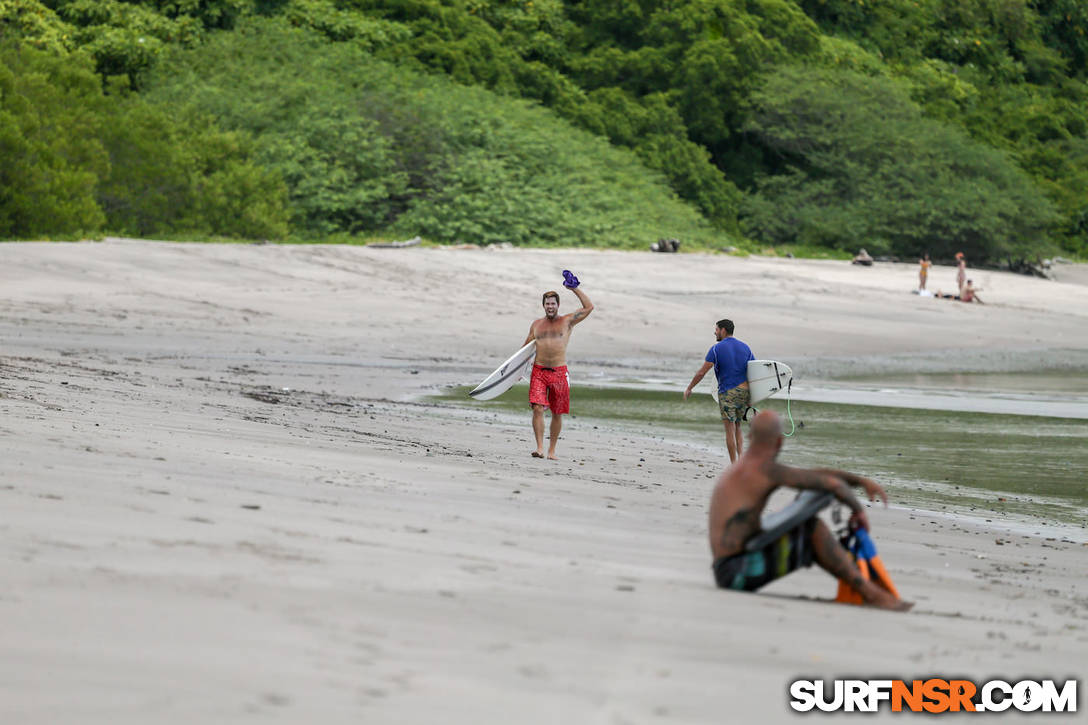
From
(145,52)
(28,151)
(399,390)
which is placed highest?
(145,52)

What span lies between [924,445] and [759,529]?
28.8 ft

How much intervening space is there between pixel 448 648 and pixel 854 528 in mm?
2166

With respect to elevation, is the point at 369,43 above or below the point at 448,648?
above

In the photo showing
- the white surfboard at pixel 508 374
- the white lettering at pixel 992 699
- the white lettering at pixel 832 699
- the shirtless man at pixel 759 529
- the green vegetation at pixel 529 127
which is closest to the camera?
the white lettering at pixel 832 699

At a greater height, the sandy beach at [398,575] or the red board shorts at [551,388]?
the red board shorts at [551,388]

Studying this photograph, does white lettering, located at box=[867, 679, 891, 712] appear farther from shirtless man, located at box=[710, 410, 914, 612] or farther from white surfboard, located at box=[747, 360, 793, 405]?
white surfboard, located at box=[747, 360, 793, 405]

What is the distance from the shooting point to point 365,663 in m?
4.27

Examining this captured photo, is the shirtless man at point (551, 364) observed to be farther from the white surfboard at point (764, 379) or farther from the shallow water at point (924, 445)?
the shallow water at point (924, 445)

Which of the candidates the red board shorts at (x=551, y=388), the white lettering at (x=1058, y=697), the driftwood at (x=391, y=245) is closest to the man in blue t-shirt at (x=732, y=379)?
the red board shorts at (x=551, y=388)

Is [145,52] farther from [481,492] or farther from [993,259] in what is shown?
[481,492]

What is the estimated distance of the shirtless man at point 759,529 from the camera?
574 cm

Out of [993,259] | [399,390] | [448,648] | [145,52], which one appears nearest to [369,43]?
[145,52]

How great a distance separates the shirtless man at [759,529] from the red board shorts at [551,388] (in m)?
5.71

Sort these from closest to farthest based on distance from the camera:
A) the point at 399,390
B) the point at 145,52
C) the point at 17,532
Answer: the point at 17,532, the point at 399,390, the point at 145,52
